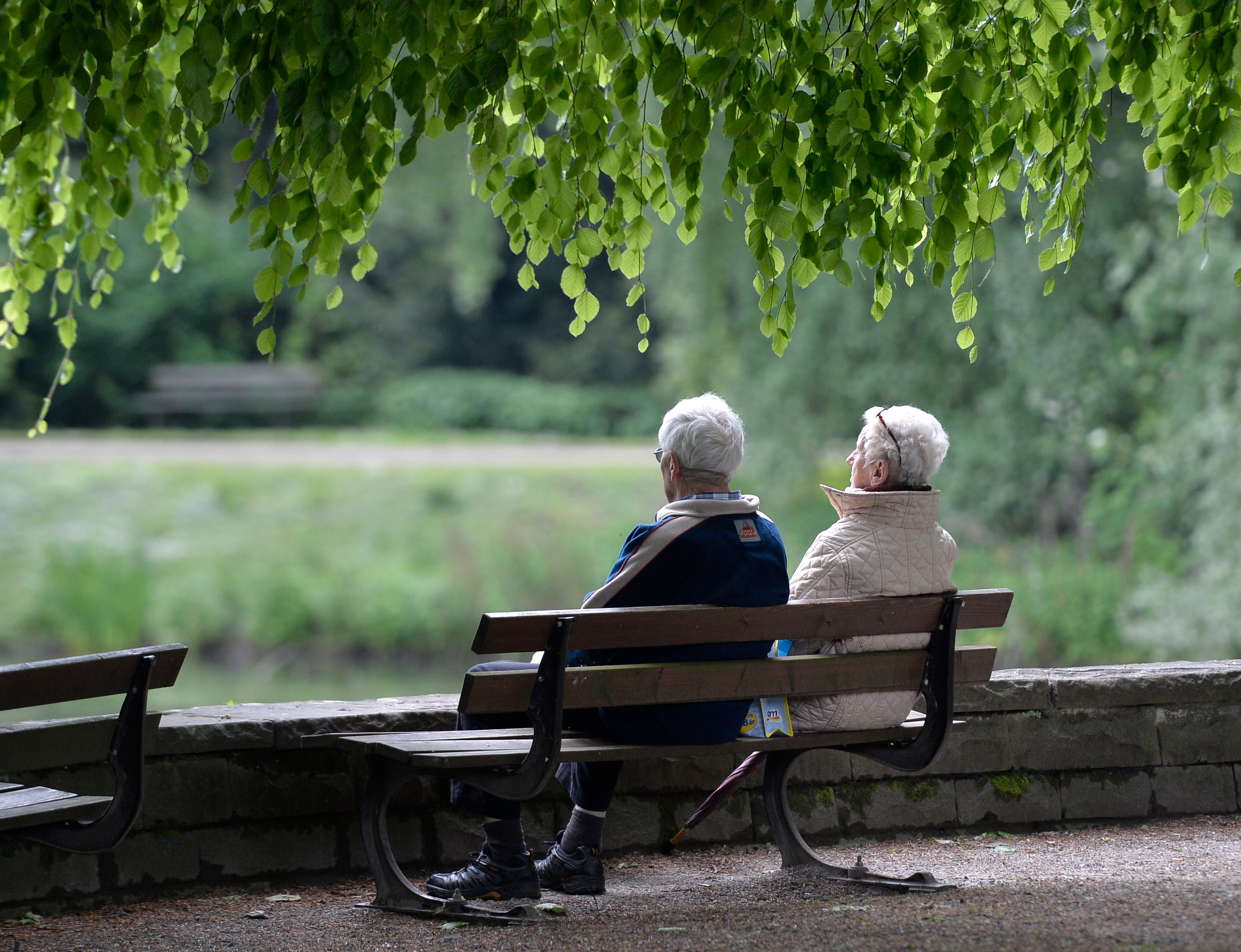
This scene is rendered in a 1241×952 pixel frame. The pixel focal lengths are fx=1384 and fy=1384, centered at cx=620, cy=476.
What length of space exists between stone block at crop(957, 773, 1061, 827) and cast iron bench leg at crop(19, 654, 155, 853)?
97.7 inches

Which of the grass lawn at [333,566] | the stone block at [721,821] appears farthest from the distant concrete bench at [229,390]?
the stone block at [721,821]

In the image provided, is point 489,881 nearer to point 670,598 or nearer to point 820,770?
point 670,598

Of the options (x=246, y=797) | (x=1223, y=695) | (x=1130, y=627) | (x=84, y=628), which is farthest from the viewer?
(x=84, y=628)

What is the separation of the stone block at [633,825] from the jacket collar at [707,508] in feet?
3.40

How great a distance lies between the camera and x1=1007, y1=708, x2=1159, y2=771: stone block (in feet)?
14.3

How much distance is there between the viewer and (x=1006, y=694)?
171 inches

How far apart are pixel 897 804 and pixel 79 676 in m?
2.48

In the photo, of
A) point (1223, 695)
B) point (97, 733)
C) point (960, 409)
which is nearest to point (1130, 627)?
point (960, 409)

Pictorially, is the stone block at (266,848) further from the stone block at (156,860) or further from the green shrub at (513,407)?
the green shrub at (513,407)

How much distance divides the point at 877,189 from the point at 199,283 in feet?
97.2

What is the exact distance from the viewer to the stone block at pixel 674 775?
4.02m

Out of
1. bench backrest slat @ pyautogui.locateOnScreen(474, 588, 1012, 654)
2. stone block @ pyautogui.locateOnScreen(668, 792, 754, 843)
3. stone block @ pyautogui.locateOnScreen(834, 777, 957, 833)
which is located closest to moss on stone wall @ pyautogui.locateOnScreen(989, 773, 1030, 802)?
stone block @ pyautogui.locateOnScreen(834, 777, 957, 833)

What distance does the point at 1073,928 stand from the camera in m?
2.96

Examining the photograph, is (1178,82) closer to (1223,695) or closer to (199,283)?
(1223,695)
